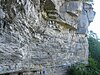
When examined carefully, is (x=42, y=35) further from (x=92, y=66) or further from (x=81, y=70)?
(x=92, y=66)

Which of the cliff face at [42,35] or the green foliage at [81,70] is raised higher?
the cliff face at [42,35]

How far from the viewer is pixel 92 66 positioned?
14031 millimetres

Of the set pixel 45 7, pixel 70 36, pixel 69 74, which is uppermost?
pixel 45 7

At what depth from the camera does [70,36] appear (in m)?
12.4

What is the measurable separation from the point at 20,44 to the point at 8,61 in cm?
72

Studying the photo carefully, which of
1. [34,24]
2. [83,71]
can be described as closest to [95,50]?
[83,71]

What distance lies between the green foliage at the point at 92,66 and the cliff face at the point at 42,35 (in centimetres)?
34

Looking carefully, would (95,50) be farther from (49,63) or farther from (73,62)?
(49,63)

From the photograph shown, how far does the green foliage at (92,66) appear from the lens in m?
12.4

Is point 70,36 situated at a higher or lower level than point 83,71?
higher

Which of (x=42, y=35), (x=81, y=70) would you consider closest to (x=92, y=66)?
(x=81, y=70)

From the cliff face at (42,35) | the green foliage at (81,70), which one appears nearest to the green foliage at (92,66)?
the green foliage at (81,70)

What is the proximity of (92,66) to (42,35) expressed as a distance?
515 cm

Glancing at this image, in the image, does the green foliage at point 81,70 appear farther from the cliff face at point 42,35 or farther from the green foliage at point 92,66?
the cliff face at point 42,35
